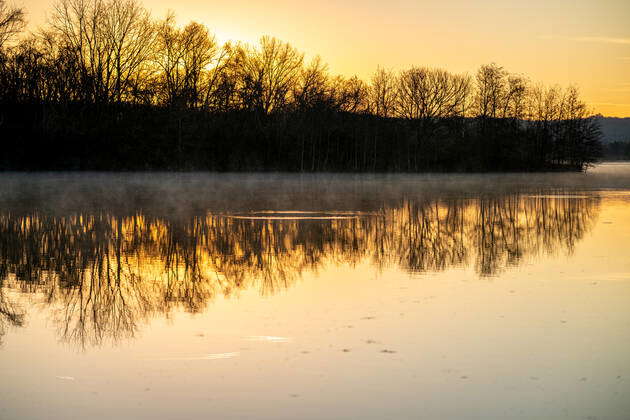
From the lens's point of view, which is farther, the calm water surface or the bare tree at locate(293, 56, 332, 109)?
the bare tree at locate(293, 56, 332, 109)

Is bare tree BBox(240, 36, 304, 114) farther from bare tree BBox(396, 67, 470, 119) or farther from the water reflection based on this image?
the water reflection

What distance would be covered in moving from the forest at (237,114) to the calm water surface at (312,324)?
40.2 m

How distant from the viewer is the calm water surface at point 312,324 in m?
5.66

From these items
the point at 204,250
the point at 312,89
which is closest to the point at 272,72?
the point at 312,89

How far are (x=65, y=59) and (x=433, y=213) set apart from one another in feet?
143

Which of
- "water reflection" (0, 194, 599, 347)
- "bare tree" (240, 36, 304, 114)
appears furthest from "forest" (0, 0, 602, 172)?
"water reflection" (0, 194, 599, 347)

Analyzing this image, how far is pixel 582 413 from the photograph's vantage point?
5410 millimetres

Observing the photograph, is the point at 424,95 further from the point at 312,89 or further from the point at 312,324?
the point at 312,324

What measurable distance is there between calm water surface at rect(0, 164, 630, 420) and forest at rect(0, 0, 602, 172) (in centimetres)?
4022

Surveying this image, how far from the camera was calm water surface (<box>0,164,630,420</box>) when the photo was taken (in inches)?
223

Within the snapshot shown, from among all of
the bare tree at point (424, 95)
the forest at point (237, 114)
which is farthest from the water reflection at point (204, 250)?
the bare tree at point (424, 95)

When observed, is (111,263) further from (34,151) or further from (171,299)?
(34,151)

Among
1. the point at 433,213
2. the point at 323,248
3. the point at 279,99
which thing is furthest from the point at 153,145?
the point at 323,248

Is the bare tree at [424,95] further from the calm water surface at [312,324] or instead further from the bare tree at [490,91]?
the calm water surface at [312,324]
